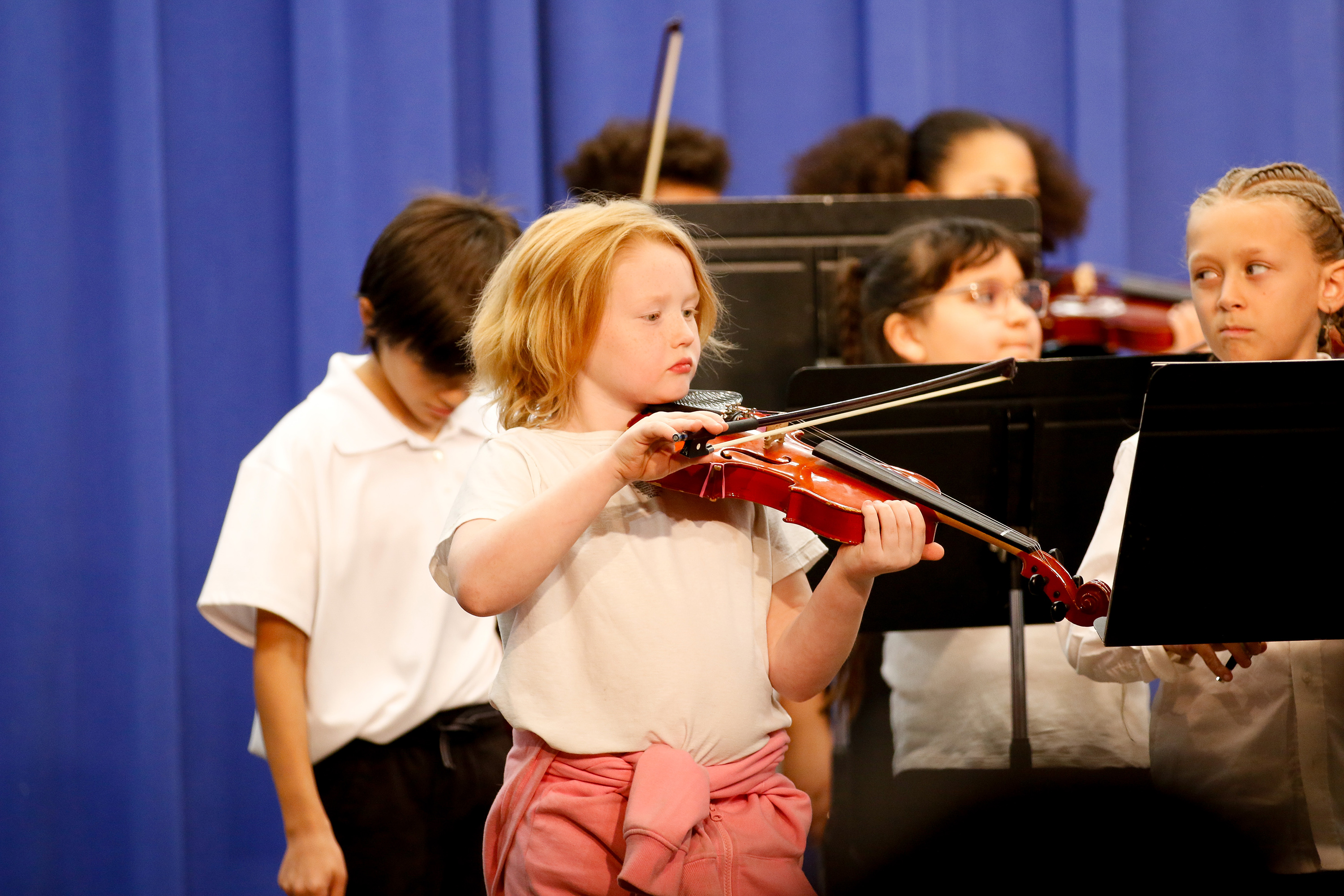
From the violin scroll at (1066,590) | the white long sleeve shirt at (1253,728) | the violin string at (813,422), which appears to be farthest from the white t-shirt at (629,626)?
the white long sleeve shirt at (1253,728)

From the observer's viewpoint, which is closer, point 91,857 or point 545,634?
point 545,634

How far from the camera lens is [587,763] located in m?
1.04

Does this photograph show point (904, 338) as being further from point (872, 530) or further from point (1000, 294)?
point (872, 530)

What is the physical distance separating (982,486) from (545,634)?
0.64m

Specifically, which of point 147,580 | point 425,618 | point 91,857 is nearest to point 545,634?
point 425,618

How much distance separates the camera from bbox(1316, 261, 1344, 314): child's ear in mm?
1263

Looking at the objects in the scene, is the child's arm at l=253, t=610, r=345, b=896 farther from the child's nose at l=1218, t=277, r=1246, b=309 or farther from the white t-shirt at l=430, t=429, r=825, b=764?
the child's nose at l=1218, t=277, r=1246, b=309

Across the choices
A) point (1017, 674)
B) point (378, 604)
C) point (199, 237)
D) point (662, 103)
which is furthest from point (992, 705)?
point (199, 237)

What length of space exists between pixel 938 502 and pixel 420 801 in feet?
3.13

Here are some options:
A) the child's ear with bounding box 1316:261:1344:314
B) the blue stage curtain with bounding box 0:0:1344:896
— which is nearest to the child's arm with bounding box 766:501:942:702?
the child's ear with bounding box 1316:261:1344:314

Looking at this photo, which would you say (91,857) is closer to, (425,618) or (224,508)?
(224,508)

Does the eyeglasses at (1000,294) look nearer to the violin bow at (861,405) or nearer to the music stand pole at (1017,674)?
the music stand pole at (1017,674)

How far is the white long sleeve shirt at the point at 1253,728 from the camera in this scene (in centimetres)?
118

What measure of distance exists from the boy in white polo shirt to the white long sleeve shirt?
86 centimetres
